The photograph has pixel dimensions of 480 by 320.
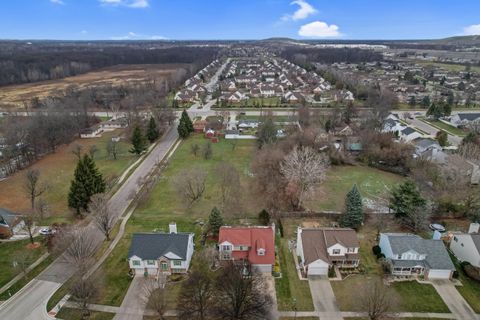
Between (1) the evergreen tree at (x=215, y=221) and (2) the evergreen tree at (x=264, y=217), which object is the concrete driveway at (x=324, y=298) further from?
(1) the evergreen tree at (x=215, y=221)

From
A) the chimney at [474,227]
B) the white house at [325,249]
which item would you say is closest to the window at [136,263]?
the white house at [325,249]

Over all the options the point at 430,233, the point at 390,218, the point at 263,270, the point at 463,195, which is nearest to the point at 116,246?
the point at 263,270

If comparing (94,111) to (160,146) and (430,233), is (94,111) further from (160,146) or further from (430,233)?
(430,233)

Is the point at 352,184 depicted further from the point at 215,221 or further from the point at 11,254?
the point at 11,254

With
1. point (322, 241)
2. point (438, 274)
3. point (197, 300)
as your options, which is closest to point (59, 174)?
point (197, 300)

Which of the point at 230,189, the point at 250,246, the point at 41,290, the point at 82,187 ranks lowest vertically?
the point at 41,290

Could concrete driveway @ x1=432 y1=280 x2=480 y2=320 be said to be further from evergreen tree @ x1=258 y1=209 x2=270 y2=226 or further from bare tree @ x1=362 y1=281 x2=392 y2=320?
evergreen tree @ x1=258 y1=209 x2=270 y2=226
